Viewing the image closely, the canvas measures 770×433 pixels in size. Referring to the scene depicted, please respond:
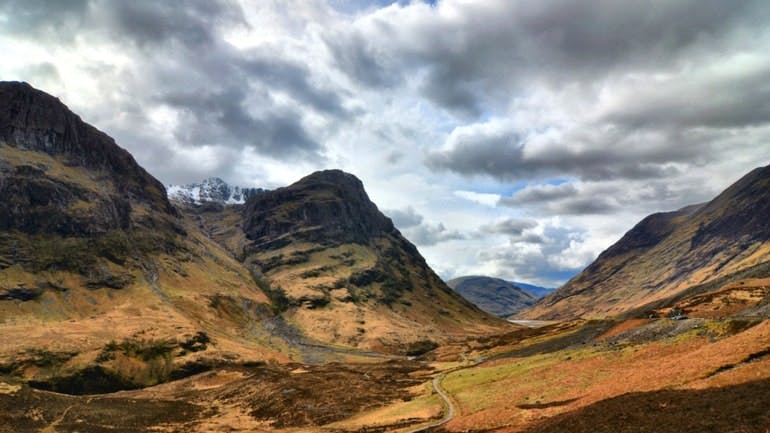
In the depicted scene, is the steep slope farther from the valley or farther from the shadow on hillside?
the shadow on hillside

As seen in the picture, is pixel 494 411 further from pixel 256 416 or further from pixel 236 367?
pixel 236 367

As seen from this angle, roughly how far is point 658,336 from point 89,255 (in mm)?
209177

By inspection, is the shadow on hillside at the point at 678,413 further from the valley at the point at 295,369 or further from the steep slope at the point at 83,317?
the steep slope at the point at 83,317

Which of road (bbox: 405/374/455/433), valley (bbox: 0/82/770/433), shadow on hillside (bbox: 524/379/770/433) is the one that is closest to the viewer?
shadow on hillside (bbox: 524/379/770/433)

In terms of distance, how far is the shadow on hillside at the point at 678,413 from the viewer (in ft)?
72.4

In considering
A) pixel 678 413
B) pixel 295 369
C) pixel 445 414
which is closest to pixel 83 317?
pixel 295 369

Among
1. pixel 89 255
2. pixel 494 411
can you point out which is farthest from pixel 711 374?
pixel 89 255

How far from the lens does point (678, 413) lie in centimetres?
2552

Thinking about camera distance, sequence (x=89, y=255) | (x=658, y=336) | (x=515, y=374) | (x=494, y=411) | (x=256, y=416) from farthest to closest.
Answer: (x=89, y=255) < (x=256, y=416) < (x=515, y=374) < (x=658, y=336) < (x=494, y=411)

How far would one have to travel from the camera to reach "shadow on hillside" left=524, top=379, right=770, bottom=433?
72.4 ft

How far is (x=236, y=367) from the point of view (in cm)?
13675

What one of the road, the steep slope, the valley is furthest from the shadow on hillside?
the steep slope

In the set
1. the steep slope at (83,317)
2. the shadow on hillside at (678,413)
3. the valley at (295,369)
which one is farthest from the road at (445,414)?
the steep slope at (83,317)

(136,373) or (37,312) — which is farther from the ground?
(37,312)
